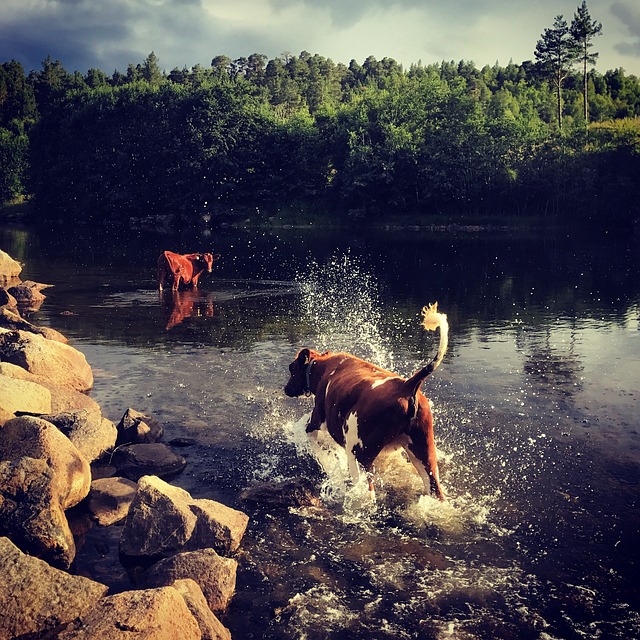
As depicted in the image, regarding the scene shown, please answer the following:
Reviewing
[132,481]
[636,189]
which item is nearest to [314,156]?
[636,189]

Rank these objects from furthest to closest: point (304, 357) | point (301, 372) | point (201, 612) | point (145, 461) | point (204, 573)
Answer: point (301, 372) < point (304, 357) < point (145, 461) < point (204, 573) < point (201, 612)

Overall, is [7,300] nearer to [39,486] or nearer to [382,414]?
[39,486]

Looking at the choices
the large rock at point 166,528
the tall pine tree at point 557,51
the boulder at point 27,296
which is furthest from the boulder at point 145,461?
the tall pine tree at point 557,51

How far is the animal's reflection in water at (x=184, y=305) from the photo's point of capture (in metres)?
24.6

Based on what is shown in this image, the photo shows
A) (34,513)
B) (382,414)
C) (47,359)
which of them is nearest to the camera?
(34,513)

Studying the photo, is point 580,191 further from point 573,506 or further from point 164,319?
point 573,506

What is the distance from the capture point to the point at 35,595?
7.04m

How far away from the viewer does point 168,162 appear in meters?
91.5

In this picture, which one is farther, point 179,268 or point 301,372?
point 179,268

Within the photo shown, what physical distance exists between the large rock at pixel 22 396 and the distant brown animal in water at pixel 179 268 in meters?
18.1

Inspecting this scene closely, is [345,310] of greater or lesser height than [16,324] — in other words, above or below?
below

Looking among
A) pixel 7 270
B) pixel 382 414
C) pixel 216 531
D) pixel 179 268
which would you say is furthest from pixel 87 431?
pixel 7 270

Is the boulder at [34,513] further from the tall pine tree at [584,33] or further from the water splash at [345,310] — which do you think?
the tall pine tree at [584,33]

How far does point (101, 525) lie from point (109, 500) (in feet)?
1.31
